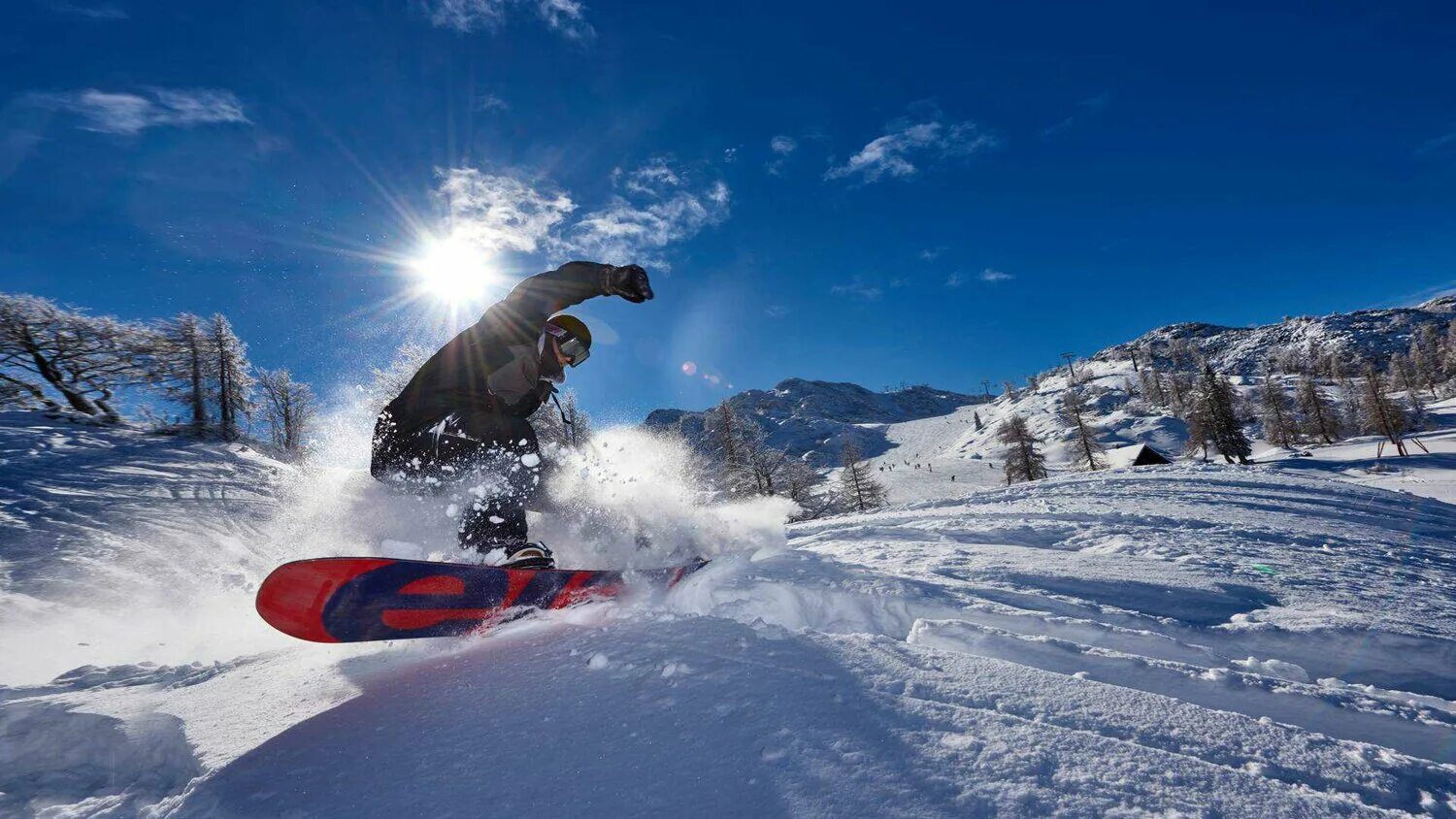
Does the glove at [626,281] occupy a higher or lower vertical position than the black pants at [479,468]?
higher

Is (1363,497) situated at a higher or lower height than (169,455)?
lower

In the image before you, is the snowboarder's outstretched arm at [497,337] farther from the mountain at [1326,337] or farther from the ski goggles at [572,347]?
the mountain at [1326,337]

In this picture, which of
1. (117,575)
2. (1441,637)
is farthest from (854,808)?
(117,575)

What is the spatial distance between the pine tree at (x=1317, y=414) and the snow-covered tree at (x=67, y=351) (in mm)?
87885

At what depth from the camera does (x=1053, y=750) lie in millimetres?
1272

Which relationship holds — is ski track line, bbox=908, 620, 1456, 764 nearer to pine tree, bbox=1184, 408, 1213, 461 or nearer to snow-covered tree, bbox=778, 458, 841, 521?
snow-covered tree, bbox=778, 458, 841, 521

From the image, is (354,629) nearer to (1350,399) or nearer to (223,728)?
(223,728)

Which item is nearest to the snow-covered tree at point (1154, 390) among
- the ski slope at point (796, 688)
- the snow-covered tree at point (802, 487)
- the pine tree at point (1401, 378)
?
the pine tree at point (1401, 378)

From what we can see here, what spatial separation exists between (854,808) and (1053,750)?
0.55 m

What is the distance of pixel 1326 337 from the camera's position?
162125 mm

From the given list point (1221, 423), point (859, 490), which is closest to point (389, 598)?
point (859, 490)

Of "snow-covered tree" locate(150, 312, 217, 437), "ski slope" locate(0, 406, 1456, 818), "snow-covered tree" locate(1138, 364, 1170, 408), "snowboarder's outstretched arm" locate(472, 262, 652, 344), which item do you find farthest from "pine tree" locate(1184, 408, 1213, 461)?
"snow-covered tree" locate(150, 312, 217, 437)

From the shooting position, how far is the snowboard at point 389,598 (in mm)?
2350

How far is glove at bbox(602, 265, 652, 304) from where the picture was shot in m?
4.48
